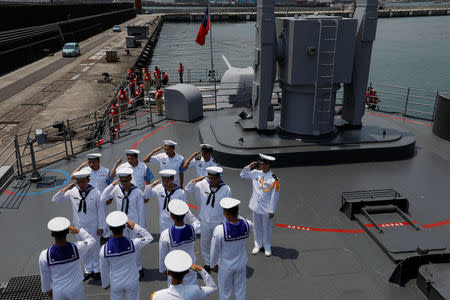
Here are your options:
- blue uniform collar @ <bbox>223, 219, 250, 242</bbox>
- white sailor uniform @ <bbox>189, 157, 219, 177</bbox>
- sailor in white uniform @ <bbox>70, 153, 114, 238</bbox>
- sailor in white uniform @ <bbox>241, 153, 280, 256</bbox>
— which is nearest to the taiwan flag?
white sailor uniform @ <bbox>189, 157, 219, 177</bbox>

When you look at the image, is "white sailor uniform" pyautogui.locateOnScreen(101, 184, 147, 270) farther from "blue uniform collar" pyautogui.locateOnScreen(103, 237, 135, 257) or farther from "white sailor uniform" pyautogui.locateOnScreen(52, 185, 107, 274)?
"blue uniform collar" pyautogui.locateOnScreen(103, 237, 135, 257)

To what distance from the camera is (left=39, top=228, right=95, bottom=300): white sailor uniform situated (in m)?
4.81

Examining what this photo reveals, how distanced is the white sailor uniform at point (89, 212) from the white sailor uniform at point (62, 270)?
142cm

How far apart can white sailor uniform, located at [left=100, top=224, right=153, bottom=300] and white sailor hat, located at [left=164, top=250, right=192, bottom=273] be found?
1.21 meters

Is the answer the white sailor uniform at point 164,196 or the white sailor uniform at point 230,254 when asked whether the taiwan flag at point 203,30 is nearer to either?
the white sailor uniform at point 164,196

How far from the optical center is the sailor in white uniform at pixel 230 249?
522 cm

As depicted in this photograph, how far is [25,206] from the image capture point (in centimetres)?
956

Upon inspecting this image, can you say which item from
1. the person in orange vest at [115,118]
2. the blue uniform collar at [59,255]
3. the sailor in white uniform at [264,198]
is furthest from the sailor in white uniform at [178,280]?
the person in orange vest at [115,118]

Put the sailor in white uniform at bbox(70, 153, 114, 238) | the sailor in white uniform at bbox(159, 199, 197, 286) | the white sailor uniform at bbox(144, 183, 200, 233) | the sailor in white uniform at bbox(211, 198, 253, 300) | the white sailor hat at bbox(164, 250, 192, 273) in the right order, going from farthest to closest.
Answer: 1. the sailor in white uniform at bbox(70, 153, 114, 238)
2. the white sailor uniform at bbox(144, 183, 200, 233)
3. the sailor in white uniform at bbox(211, 198, 253, 300)
4. the sailor in white uniform at bbox(159, 199, 197, 286)
5. the white sailor hat at bbox(164, 250, 192, 273)

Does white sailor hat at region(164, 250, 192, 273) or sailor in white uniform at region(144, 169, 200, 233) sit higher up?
white sailor hat at region(164, 250, 192, 273)

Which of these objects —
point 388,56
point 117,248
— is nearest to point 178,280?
point 117,248

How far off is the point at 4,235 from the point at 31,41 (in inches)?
1824

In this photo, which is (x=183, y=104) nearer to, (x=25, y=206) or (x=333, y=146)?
(x=333, y=146)

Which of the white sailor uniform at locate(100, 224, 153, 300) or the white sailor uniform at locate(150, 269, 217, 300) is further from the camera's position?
the white sailor uniform at locate(100, 224, 153, 300)
